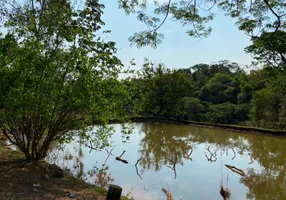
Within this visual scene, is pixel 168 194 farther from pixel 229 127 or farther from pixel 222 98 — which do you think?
pixel 222 98

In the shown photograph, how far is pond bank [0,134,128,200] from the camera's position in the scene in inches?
149

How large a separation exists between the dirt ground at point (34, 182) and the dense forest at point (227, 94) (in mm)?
2150

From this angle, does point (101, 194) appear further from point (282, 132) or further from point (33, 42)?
point (282, 132)

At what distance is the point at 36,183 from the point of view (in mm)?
4336

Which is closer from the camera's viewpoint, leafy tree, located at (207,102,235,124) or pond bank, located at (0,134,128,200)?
pond bank, located at (0,134,128,200)

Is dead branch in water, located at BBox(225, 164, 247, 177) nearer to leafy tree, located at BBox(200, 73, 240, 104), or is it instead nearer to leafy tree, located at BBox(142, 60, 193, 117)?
leafy tree, located at BBox(142, 60, 193, 117)

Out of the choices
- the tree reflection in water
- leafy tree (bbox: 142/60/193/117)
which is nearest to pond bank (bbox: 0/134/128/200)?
the tree reflection in water

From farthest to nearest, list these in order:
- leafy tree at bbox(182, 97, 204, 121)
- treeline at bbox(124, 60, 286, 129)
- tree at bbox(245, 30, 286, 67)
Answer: leafy tree at bbox(182, 97, 204, 121), treeline at bbox(124, 60, 286, 129), tree at bbox(245, 30, 286, 67)

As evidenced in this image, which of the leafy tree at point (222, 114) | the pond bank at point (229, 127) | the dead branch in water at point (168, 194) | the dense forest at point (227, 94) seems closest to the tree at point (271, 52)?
the dense forest at point (227, 94)

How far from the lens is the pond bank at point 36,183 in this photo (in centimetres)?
380

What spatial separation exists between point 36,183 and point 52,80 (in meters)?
1.83

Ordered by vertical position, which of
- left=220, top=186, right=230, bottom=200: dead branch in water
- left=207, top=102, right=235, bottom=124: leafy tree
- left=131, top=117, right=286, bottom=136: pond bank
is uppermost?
left=207, top=102, right=235, bottom=124: leafy tree

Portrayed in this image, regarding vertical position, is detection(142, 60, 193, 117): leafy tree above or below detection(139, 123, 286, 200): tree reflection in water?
above

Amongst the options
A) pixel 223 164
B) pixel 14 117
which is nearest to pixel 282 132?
pixel 223 164
